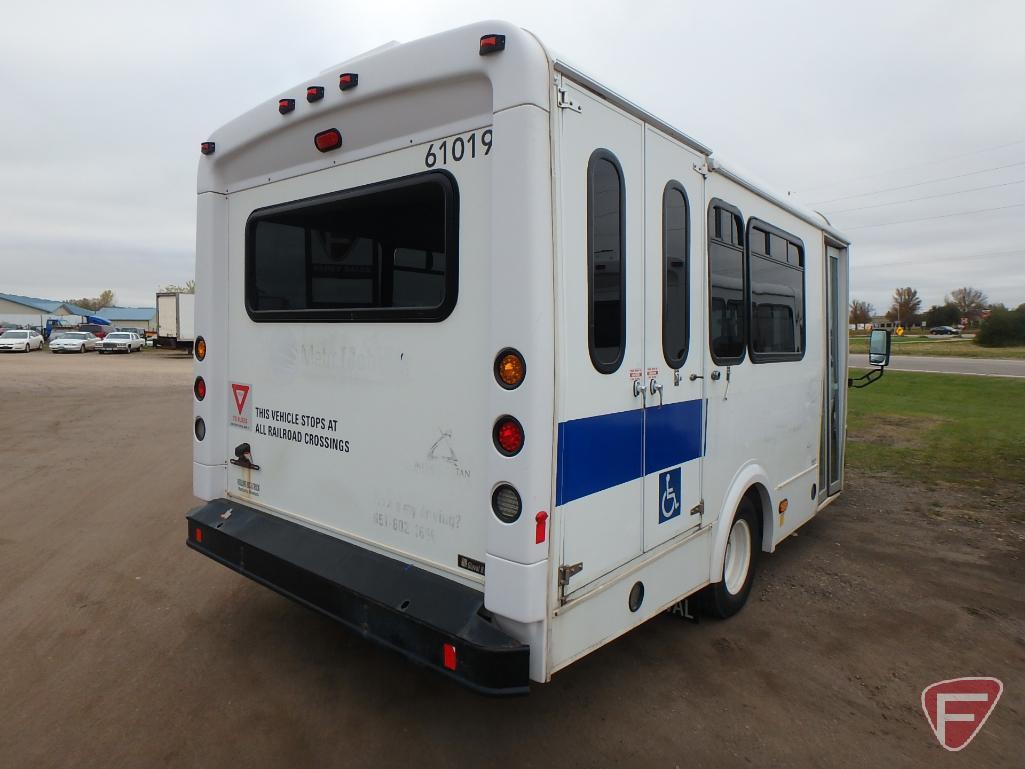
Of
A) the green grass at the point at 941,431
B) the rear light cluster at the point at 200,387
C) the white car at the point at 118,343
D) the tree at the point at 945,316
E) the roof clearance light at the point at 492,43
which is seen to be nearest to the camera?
the roof clearance light at the point at 492,43

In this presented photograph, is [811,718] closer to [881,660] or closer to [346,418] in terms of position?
[881,660]

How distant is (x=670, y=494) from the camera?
3.20 metres

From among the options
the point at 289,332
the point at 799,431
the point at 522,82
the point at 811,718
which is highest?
the point at 522,82

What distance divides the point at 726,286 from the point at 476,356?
5.93 feet

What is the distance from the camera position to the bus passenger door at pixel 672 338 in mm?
3008

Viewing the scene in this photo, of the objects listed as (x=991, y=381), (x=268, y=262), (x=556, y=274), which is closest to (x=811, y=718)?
(x=556, y=274)

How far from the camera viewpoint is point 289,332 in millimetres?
3447

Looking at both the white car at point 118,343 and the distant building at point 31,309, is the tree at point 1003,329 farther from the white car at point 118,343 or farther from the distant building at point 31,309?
the distant building at point 31,309

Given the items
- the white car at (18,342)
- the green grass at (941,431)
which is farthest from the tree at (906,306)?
the white car at (18,342)

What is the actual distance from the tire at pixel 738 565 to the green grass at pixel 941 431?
5105mm

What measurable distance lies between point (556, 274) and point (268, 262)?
189cm

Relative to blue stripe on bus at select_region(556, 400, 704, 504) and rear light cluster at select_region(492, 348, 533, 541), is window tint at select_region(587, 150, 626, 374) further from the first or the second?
rear light cluster at select_region(492, 348, 533, 541)

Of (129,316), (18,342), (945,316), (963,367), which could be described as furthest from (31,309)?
(945,316)

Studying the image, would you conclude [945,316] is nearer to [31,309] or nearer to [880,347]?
[880,347]
